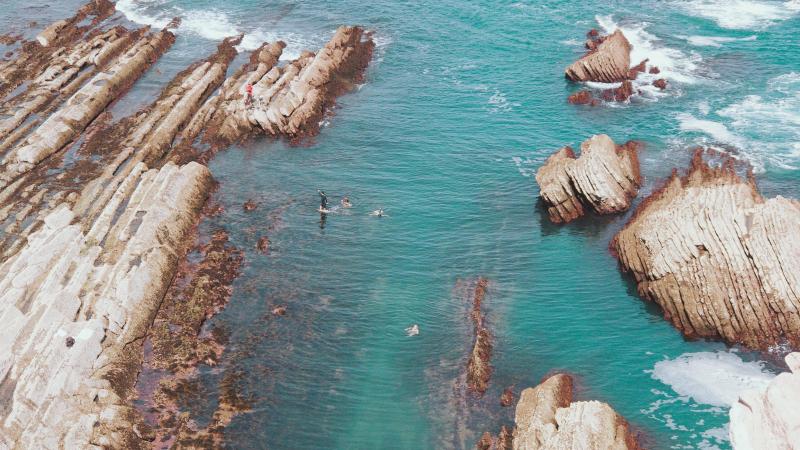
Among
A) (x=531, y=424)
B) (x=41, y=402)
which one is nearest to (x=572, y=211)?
(x=531, y=424)

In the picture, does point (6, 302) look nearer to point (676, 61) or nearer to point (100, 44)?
point (100, 44)

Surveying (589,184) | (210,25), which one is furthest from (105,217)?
(210,25)

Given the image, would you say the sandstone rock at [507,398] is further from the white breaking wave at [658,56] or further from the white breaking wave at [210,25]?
the white breaking wave at [210,25]

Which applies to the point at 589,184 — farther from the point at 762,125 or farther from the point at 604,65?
the point at 604,65

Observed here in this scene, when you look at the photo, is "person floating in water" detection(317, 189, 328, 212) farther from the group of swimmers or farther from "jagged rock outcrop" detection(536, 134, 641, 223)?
"jagged rock outcrop" detection(536, 134, 641, 223)

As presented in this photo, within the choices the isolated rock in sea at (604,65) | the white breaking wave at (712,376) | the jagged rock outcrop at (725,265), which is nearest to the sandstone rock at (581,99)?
the isolated rock in sea at (604,65)
